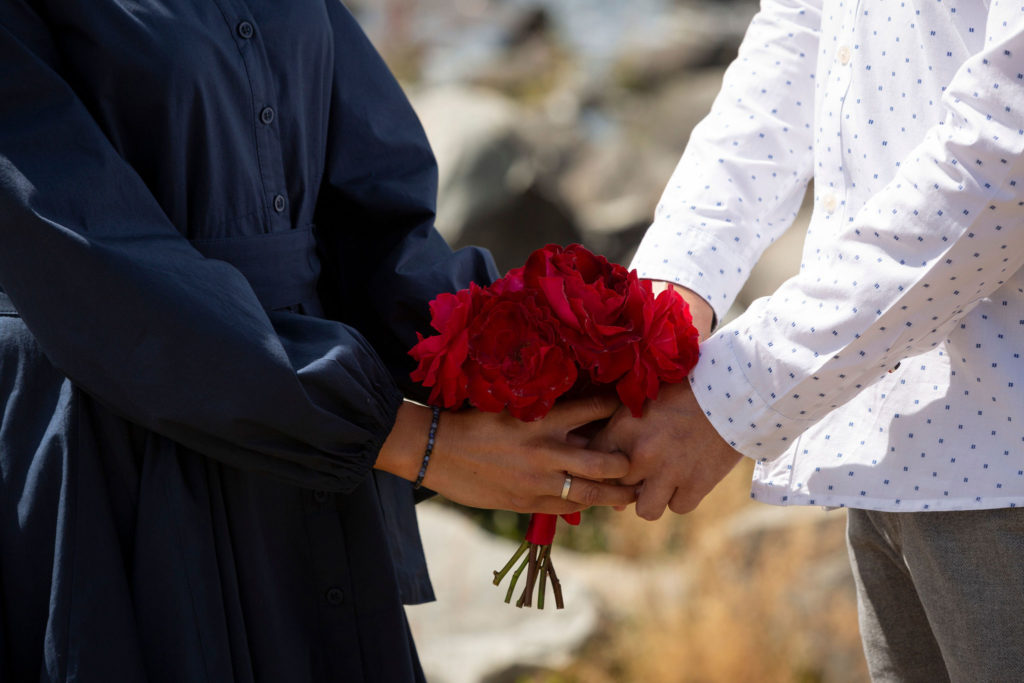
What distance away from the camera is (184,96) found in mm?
1455

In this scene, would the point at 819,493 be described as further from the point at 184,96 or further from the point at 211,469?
the point at 184,96

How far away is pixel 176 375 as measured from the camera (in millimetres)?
1373

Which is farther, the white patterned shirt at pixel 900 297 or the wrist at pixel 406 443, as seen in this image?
the wrist at pixel 406 443

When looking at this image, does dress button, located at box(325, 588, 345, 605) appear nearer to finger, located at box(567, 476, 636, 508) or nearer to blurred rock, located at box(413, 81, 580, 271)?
finger, located at box(567, 476, 636, 508)

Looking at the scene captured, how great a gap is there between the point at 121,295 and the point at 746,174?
1.22 m

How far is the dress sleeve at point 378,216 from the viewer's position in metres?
1.78

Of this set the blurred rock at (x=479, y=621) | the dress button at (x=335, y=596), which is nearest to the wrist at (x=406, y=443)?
the dress button at (x=335, y=596)

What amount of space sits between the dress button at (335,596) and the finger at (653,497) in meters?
0.54

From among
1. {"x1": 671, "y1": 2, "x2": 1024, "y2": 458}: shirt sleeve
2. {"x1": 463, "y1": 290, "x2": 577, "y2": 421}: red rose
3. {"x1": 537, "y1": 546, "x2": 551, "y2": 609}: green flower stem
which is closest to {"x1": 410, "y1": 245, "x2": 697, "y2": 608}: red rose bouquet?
{"x1": 463, "y1": 290, "x2": 577, "y2": 421}: red rose

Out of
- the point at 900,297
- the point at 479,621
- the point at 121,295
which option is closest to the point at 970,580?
the point at 900,297

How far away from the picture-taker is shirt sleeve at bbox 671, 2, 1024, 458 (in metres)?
1.36

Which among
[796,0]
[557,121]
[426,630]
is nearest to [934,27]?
[796,0]

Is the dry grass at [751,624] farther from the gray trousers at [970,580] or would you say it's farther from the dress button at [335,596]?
the dress button at [335,596]

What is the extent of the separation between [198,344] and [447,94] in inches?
213
